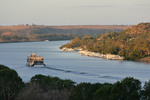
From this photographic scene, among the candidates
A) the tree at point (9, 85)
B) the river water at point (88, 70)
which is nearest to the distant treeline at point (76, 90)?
the tree at point (9, 85)

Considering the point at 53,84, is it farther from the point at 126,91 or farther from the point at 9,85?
the point at 126,91

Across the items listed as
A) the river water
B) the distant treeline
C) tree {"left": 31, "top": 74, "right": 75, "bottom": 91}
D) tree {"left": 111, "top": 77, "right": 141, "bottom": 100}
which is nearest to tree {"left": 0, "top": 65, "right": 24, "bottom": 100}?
the distant treeline

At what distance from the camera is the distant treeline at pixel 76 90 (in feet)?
83.9

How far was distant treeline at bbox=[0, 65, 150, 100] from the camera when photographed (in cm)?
2558

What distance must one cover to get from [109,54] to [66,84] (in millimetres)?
74688

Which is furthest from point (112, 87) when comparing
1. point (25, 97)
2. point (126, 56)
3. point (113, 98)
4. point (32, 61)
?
point (126, 56)

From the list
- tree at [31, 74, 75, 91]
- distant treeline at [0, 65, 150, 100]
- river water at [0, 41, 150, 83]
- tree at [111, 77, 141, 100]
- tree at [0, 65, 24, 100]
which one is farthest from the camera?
river water at [0, 41, 150, 83]

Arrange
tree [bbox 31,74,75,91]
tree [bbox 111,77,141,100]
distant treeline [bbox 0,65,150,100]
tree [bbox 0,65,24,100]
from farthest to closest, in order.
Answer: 1. tree [bbox 31,74,75,91]
2. tree [bbox 0,65,24,100]
3. distant treeline [bbox 0,65,150,100]
4. tree [bbox 111,77,141,100]

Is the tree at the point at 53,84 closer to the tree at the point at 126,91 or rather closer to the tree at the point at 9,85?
the tree at the point at 9,85

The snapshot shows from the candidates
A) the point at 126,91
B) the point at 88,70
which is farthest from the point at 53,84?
the point at 88,70

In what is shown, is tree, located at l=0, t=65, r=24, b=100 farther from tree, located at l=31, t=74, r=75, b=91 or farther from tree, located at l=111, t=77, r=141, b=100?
tree, located at l=111, t=77, r=141, b=100

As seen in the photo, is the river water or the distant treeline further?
the river water

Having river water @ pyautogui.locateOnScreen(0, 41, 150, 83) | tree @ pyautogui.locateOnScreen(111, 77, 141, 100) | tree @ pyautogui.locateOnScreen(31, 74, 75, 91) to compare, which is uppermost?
tree @ pyautogui.locateOnScreen(111, 77, 141, 100)

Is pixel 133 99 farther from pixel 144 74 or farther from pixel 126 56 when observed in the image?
pixel 126 56
